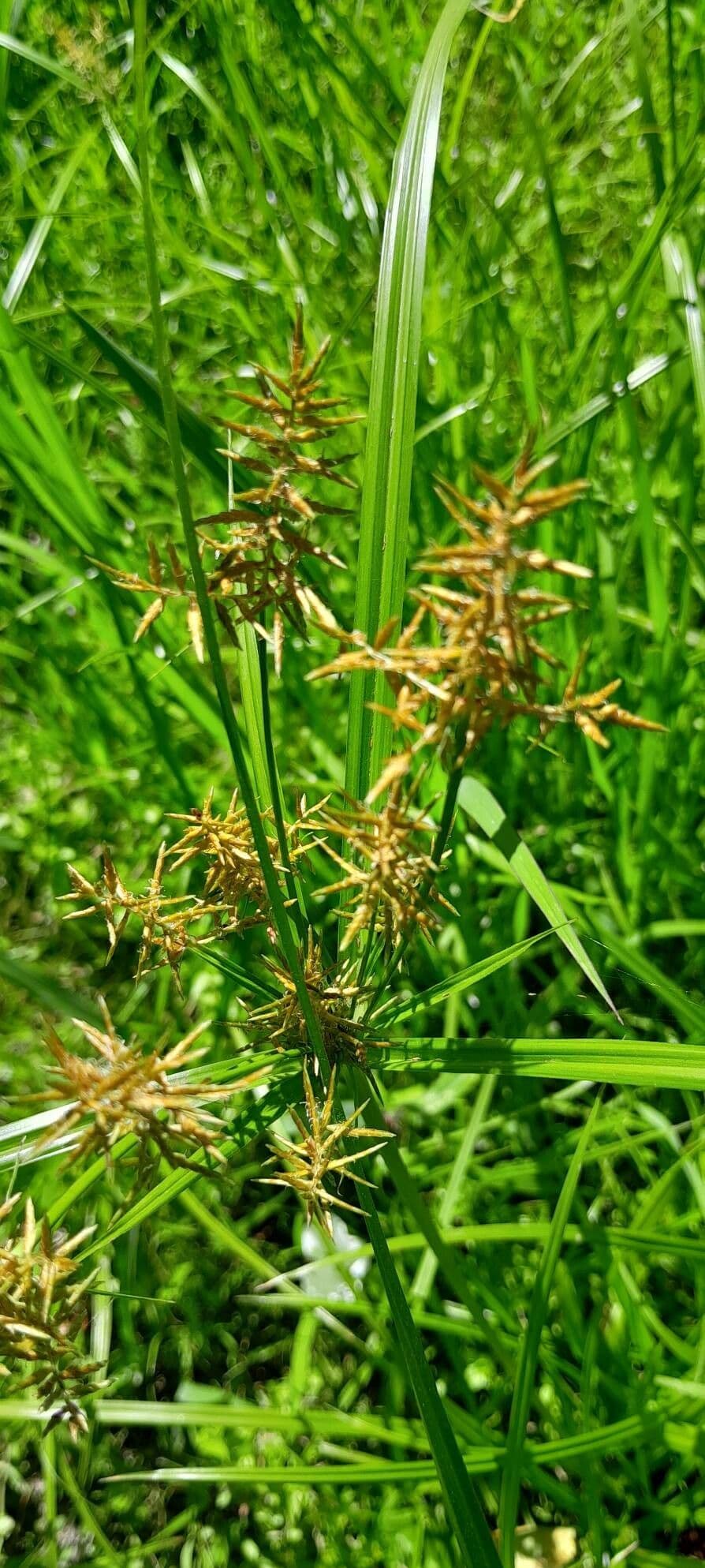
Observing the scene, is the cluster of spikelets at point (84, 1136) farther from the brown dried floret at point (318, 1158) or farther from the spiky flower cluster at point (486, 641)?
the spiky flower cluster at point (486, 641)

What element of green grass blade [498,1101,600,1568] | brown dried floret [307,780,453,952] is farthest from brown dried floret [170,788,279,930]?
green grass blade [498,1101,600,1568]

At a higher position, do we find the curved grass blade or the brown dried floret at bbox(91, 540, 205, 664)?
the brown dried floret at bbox(91, 540, 205, 664)

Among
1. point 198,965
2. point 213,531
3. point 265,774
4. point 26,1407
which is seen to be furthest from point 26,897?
point 265,774

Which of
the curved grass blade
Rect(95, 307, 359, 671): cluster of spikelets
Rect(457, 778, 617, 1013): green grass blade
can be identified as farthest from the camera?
Rect(457, 778, 617, 1013): green grass blade

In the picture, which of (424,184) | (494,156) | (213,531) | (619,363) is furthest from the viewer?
(494,156)

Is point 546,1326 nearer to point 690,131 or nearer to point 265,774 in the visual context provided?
point 265,774

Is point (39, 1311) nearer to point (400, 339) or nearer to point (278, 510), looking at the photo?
point (278, 510)

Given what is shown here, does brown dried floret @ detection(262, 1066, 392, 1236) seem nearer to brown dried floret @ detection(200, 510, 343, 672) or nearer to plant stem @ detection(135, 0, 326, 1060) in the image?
plant stem @ detection(135, 0, 326, 1060)

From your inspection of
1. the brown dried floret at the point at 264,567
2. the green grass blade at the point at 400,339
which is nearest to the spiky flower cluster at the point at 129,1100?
the brown dried floret at the point at 264,567
